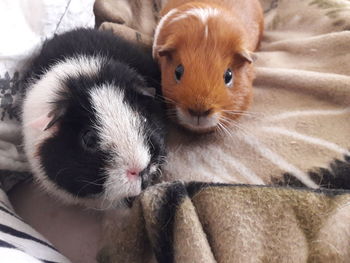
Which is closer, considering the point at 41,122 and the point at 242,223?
the point at 242,223

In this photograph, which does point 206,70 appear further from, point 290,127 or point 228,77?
point 290,127

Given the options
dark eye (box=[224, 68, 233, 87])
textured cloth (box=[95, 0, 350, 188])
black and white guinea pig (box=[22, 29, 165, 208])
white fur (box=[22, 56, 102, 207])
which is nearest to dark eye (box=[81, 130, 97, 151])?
black and white guinea pig (box=[22, 29, 165, 208])

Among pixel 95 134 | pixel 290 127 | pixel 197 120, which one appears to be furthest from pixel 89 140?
pixel 290 127

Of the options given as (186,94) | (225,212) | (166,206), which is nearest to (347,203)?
(225,212)

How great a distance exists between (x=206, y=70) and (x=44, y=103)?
19.1 inches

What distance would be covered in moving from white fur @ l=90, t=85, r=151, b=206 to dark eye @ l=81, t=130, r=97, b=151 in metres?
0.02

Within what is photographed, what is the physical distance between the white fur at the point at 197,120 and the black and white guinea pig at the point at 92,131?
2.7 inches

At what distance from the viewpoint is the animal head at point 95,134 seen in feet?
2.84

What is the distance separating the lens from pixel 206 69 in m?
1.03

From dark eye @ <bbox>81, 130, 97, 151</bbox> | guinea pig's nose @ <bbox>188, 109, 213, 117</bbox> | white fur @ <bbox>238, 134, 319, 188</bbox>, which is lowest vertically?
white fur @ <bbox>238, 134, 319, 188</bbox>

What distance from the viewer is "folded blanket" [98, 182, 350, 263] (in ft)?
2.39

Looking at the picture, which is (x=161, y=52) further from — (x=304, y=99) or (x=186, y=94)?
(x=304, y=99)

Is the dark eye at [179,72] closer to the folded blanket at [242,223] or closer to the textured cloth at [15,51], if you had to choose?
the folded blanket at [242,223]

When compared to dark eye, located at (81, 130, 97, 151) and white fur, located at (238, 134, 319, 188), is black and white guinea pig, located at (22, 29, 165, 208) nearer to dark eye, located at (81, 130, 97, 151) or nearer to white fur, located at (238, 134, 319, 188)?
dark eye, located at (81, 130, 97, 151)
